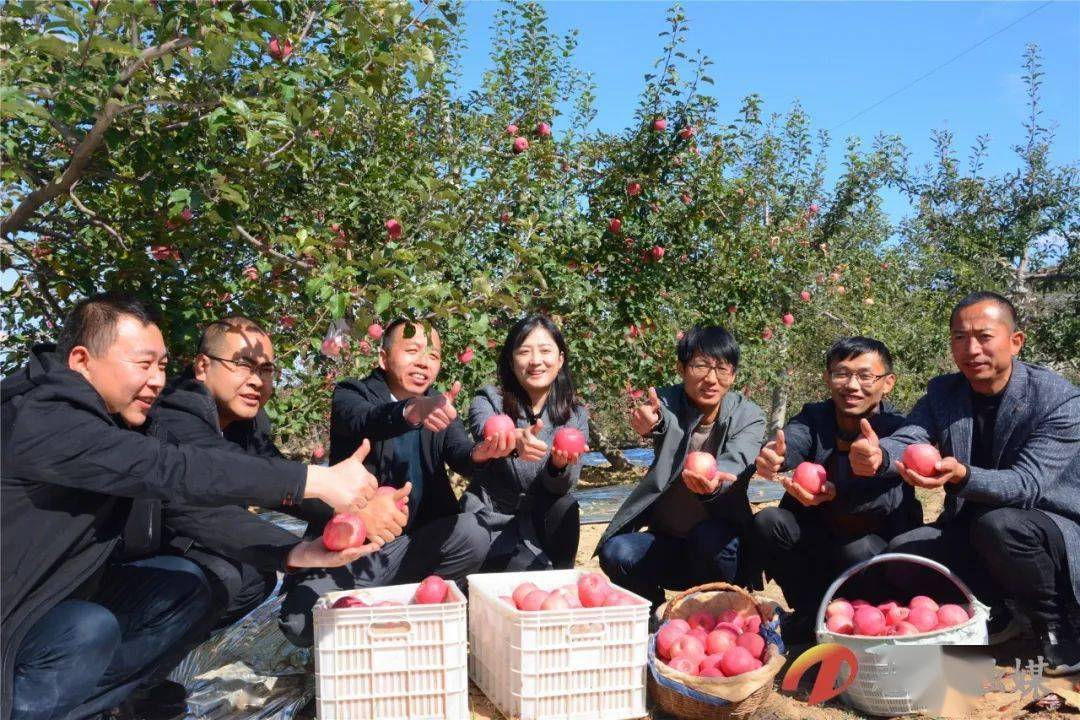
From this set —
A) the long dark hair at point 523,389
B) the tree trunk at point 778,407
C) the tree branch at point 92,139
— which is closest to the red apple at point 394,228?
the long dark hair at point 523,389

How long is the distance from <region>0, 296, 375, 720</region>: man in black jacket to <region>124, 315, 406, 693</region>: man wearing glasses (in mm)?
230

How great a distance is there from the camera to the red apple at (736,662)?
8.89ft

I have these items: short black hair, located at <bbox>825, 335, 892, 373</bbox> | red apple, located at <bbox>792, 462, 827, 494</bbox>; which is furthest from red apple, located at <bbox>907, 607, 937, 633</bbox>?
short black hair, located at <bbox>825, 335, 892, 373</bbox>

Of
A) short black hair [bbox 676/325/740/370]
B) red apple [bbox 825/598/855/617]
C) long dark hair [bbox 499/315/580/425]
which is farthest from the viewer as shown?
long dark hair [bbox 499/315/580/425]

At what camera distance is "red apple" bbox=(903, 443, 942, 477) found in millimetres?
2877

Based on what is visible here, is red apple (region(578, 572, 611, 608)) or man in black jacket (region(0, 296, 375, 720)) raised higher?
man in black jacket (region(0, 296, 375, 720))

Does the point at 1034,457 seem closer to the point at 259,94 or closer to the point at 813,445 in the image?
the point at 813,445

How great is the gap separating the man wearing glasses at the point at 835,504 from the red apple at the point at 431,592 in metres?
1.25

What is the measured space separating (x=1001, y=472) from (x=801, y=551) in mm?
790

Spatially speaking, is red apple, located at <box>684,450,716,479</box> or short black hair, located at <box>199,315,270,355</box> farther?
red apple, located at <box>684,450,716,479</box>

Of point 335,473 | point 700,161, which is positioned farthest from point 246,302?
point 700,161

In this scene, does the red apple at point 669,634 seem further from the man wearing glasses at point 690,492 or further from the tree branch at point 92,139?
the tree branch at point 92,139

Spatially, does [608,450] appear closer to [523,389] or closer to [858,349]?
[523,389]

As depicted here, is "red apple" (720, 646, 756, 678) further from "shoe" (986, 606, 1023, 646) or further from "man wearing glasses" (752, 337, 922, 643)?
"shoe" (986, 606, 1023, 646)
